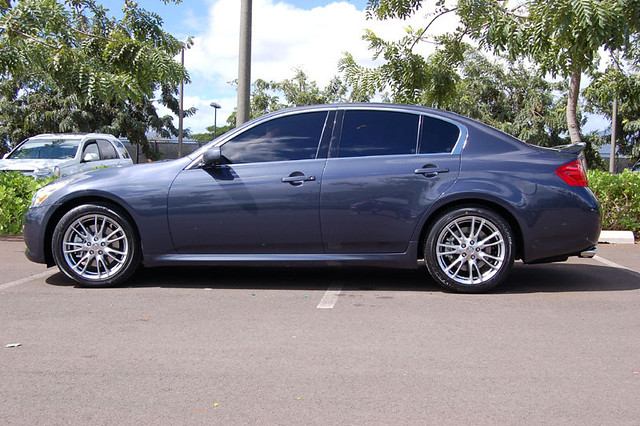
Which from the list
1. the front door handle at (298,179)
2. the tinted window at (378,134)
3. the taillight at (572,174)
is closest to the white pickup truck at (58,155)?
the front door handle at (298,179)

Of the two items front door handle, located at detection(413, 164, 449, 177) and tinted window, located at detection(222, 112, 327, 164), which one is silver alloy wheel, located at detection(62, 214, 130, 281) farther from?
front door handle, located at detection(413, 164, 449, 177)

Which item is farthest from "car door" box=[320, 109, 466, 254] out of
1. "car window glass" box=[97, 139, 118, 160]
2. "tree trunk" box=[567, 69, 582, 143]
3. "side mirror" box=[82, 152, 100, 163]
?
"car window glass" box=[97, 139, 118, 160]

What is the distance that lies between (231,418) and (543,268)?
496 cm

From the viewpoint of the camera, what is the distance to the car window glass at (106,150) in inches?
549

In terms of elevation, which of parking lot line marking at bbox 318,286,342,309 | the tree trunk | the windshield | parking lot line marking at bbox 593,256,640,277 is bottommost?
parking lot line marking at bbox 318,286,342,309

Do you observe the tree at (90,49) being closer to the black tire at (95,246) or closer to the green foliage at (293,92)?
the black tire at (95,246)

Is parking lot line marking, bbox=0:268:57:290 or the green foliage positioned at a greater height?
the green foliage

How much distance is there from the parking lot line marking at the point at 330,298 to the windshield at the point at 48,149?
9.19m

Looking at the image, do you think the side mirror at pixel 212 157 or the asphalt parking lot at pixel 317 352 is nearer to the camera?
the asphalt parking lot at pixel 317 352

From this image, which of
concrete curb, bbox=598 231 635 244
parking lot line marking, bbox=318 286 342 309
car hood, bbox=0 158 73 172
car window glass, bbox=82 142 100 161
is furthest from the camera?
car window glass, bbox=82 142 100 161

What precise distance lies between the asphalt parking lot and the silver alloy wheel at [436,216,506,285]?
0.78 feet

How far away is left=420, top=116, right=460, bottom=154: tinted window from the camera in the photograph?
18.4 ft

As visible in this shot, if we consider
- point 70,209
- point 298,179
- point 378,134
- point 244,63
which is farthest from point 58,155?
point 378,134

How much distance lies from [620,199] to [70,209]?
770 centimetres
